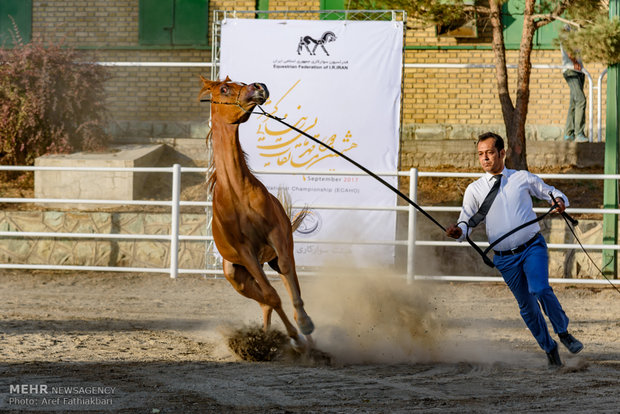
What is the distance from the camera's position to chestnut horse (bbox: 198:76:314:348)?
5688 mm

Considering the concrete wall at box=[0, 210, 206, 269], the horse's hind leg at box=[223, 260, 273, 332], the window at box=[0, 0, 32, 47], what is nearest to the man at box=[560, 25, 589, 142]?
the concrete wall at box=[0, 210, 206, 269]

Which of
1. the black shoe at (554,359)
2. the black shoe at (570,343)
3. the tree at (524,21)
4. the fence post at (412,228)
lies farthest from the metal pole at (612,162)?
the black shoe at (570,343)

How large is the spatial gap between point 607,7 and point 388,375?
8.10m

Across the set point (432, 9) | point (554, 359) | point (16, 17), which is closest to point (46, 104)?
point (16, 17)

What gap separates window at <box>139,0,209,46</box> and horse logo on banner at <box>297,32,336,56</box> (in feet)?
17.7

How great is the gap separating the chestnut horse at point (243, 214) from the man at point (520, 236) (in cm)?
118

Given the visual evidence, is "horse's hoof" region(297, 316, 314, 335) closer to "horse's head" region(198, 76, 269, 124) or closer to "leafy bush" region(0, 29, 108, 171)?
"horse's head" region(198, 76, 269, 124)

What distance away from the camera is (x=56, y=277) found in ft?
36.1

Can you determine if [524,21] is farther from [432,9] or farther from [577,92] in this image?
[577,92]

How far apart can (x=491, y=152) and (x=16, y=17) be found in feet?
42.1

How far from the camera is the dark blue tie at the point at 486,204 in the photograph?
5.65 meters

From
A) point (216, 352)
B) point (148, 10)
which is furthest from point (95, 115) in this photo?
point (216, 352)

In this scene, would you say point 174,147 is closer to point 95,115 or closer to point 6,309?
point 95,115

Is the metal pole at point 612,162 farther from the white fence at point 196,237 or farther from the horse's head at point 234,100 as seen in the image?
the horse's head at point 234,100
